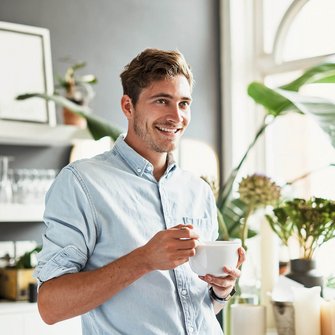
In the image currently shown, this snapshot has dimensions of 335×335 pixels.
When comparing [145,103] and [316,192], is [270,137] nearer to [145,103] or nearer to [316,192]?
[316,192]

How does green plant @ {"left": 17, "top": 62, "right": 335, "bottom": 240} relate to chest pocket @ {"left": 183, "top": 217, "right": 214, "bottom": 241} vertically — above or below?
above

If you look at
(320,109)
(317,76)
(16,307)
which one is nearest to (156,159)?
(320,109)

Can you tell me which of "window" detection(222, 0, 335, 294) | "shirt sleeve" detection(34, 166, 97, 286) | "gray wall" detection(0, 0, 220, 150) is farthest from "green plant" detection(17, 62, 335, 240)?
"window" detection(222, 0, 335, 294)

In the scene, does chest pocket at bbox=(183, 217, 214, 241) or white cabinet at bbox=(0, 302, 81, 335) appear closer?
chest pocket at bbox=(183, 217, 214, 241)

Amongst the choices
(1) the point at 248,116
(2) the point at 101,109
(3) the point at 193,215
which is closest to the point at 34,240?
(2) the point at 101,109

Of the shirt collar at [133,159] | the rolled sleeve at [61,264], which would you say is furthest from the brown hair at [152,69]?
the rolled sleeve at [61,264]

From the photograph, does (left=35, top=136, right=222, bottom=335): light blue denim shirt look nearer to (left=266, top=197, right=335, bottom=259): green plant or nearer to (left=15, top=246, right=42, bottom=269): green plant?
(left=266, top=197, right=335, bottom=259): green plant

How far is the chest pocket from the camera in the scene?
72.9 inches

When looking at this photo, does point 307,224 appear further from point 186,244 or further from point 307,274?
point 186,244

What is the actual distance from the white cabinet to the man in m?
1.46

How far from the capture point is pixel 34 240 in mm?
3613

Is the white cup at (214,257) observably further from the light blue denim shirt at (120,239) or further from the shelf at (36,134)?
the shelf at (36,134)

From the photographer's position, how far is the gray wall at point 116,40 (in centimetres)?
366

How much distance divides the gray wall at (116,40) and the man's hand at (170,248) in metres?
2.14
